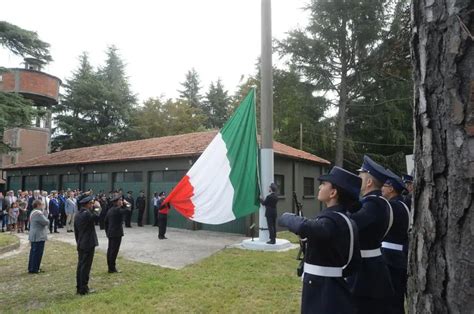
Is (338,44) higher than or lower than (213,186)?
higher

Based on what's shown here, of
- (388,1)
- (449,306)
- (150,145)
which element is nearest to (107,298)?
(449,306)

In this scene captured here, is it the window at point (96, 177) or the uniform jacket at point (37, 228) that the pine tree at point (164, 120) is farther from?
the uniform jacket at point (37, 228)

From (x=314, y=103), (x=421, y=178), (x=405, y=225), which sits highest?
(x=314, y=103)

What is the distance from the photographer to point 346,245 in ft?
10.6

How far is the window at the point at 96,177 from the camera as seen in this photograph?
23703mm

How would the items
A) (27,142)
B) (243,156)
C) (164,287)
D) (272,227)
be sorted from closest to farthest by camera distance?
(164,287), (243,156), (272,227), (27,142)

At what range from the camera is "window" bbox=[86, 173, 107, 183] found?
23.7m

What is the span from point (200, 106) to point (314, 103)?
102 ft

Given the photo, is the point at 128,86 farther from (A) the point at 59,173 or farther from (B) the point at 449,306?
(B) the point at 449,306

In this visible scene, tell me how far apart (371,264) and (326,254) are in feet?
3.54

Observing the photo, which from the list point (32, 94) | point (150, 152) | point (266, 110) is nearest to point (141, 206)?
point (150, 152)

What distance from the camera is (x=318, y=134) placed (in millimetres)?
27562

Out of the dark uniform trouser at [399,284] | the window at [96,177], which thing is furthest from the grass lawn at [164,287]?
the window at [96,177]

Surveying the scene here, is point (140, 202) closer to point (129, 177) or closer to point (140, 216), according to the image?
point (140, 216)
